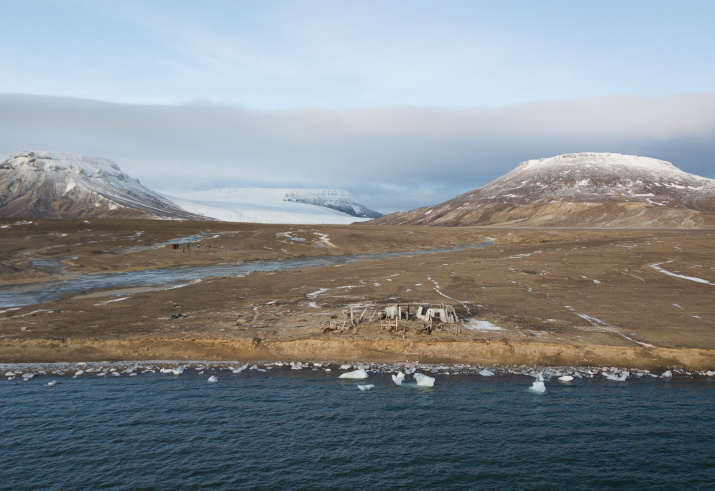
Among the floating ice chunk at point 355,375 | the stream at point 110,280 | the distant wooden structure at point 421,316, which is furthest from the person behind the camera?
the stream at point 110,280

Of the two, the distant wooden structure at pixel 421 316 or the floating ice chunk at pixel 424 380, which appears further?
the distant wooden structure at pixel 421 316

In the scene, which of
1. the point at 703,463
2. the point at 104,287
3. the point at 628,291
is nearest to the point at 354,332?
the point at 703,463

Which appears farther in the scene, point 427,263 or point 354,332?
point 427,263

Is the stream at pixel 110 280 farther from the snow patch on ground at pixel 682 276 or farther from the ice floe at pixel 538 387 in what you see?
the snow patch on ground at pixel 682 276

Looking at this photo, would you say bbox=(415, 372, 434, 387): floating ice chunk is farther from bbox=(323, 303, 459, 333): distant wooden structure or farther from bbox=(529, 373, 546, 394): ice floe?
bbox=(323, 303, 459, 333): distant wooden structure

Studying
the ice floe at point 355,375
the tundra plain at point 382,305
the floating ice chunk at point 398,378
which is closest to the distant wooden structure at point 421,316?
the tundra plain at point 382,305

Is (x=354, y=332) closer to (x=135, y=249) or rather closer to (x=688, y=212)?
(x=135, y=249)

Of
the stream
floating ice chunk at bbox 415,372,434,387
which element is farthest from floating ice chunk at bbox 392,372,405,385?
the stream
